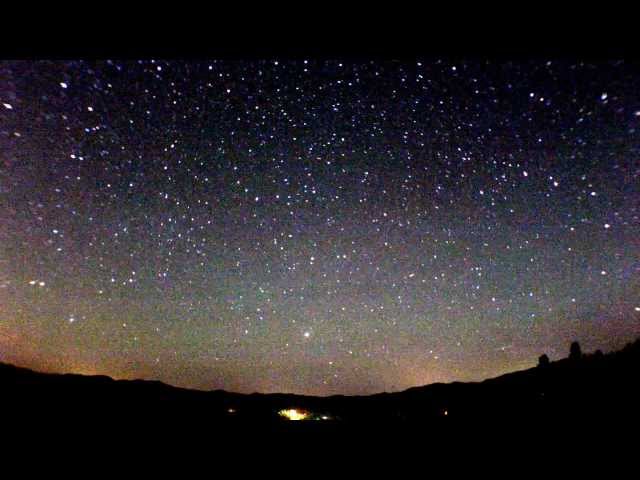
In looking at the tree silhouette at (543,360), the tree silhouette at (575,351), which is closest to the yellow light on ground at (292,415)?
the tree silhouette at (575,351)

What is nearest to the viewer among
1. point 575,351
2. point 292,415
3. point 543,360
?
point 292,415

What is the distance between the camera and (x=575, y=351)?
27.6m

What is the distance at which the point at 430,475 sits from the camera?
2.49m

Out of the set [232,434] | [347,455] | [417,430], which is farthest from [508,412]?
[232,434]

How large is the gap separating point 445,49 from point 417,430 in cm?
296

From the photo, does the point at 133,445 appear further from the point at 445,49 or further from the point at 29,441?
the point at 445,49

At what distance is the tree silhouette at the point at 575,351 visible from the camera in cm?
2704

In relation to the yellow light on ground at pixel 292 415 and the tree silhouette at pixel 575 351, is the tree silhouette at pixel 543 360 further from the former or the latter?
the yellow light on ground at pixel 292 415

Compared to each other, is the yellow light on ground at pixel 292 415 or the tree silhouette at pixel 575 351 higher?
the tree silhouette at pixel 575 351

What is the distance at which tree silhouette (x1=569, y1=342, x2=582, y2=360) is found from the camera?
27038 mm

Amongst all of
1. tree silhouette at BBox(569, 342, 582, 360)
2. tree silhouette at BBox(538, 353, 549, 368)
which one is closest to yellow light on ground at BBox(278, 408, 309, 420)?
tree silhouette at BBox(569, 342, 582, 360)

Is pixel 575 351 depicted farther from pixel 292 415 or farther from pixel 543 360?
pixel 292 415

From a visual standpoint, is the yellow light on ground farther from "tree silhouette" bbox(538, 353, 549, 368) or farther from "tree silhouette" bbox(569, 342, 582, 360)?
"tree silhouette" bbox(538, 353, 549, 368)

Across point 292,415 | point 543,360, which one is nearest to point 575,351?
point 543,360
